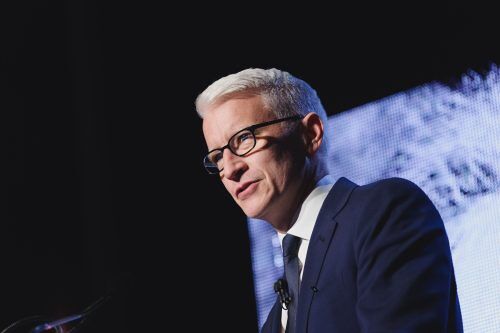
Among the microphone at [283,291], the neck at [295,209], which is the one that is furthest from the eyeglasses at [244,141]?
the microphone at [283,291]

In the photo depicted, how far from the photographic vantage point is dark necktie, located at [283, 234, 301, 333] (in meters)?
1.97

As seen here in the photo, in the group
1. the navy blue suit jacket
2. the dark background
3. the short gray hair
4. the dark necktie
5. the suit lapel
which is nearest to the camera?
the navy blue suit jacket

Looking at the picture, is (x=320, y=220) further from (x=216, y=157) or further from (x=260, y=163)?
(x=216, y=157)

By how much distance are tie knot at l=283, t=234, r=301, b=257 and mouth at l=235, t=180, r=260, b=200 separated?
198 millimetres

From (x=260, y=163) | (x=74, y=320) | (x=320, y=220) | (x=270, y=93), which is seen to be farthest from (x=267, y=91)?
Answer: (x=74, y=320)

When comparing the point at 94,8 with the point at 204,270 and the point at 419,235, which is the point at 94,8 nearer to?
the point at 204,270

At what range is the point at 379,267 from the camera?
1.62m

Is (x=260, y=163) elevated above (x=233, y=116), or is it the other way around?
(x=233, y=116)

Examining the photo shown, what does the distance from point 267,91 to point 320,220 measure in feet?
1.78

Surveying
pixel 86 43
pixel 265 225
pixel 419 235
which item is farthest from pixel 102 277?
pixel 419 235

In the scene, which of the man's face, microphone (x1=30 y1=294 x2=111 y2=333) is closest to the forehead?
the man's face

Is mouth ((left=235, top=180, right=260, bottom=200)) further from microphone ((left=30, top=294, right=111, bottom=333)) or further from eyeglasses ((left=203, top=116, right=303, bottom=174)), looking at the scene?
microphone ((left=30, top=294, right=111, bottom=333))

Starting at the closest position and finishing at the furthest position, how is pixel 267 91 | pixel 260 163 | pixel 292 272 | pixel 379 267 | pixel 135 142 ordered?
pixel 379 267 → pixel 292 272 → pixel 260 163 → pixel 267 91 → pixel 135 142

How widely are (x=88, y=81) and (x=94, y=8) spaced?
1.47ft
